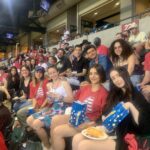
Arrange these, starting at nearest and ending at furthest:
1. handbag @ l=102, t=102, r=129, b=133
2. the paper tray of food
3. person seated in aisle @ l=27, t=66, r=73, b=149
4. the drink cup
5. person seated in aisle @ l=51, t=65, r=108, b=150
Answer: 1. handbag @ l=102, t=102, r=129, b=133
2. the paper tray of food
3. person seated in aisle @ l=51, t=65, r=108, b=150
4. person seated in aisle @ l=27, t=66, r=73, b=149
5. the drink cup

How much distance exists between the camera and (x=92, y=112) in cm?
313

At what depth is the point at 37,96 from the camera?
446 cm

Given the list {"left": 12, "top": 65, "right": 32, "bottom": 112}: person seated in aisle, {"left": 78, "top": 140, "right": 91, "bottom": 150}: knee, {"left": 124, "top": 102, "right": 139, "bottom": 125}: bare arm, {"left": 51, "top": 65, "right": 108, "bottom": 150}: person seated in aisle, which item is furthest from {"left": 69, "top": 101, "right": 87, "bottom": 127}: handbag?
{"left": 12, "top": 65, "right": 32, "bottom": 112}: person seated in aisle

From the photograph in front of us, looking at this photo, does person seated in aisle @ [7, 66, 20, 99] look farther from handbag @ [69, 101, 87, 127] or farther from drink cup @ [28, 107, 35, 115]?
handbag @ [69, 101, 87, 127]

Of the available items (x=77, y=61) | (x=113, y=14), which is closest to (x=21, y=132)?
(x=77, y=61)

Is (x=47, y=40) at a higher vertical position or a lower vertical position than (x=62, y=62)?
higher

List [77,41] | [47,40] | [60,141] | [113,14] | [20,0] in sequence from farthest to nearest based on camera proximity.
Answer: [47,40] < [20,0] < [113,14] < [77,41] < [60,141]

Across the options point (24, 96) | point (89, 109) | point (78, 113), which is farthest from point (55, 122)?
point (24, 96)

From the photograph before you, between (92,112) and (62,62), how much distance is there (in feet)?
11.4

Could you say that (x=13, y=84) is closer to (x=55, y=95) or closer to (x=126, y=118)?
(x=55, y=95)

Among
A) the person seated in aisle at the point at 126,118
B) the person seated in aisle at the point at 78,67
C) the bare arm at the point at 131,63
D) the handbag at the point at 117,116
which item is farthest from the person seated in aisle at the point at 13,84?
the handbag at the point at 117,116

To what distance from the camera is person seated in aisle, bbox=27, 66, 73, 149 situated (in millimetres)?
3584

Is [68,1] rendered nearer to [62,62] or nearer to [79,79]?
[62,62]

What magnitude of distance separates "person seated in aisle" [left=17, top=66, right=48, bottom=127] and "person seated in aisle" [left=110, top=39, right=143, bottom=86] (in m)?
1.23
